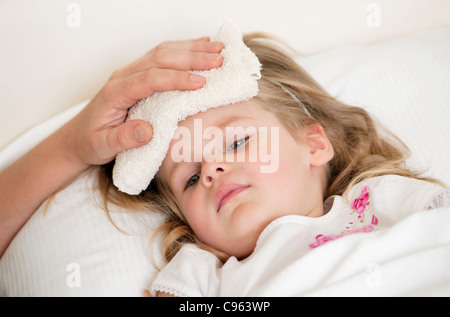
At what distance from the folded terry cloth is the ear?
218mm

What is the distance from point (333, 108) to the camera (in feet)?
4.22

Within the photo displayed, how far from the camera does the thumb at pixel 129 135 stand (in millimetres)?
1003

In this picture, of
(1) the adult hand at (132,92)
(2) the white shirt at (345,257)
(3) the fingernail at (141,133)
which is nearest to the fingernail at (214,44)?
(1) the adult hand at (132,92)

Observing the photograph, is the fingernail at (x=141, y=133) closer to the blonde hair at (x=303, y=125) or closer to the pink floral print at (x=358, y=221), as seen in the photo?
the blonde hair at (x=303, y=125)

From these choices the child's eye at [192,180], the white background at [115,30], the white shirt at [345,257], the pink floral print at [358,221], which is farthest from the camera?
the white background at [115,30]

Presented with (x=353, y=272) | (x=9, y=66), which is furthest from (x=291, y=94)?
(x=9, y=66)

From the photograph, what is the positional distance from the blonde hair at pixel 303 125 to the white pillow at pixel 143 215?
38 mm

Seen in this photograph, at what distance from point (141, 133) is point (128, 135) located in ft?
0.11

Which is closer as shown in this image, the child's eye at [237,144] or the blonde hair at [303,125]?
the child's eye at [237,144]

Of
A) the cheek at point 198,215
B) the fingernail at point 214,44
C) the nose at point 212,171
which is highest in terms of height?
the fingernail at point 214,44

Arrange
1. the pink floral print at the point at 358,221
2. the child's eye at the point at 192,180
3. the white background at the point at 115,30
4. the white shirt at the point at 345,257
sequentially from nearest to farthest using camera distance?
the white shirt at the point at 345,257, the pink floral print at the point at 358,221, the child's eye at the point at 192,180, the white background at the point at 115,30

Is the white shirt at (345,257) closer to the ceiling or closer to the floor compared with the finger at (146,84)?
closer to the floor

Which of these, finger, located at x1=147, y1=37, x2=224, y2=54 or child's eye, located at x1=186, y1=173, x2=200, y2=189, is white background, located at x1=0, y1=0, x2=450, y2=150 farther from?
child's eye, located at x1=186, y1=173, x2=200, y2=189

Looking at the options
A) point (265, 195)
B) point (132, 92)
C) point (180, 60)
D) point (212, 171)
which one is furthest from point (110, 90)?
point (265, 195)
